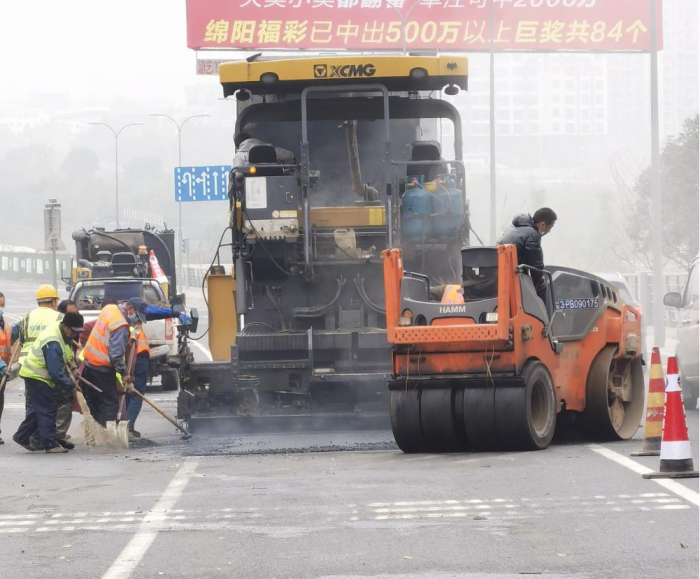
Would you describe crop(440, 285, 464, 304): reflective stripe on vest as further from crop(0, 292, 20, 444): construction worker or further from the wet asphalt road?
crop(0, 292, 20, 444): construction worker

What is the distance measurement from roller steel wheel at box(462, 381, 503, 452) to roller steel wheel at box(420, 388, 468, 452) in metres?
0.11

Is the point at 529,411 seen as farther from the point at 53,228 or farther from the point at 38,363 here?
the point at 53,228

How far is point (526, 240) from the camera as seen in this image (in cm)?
1127

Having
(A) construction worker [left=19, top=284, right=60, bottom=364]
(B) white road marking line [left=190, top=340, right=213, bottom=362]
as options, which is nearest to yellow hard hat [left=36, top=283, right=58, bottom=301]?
(A) construction worker [left=19, top=284, right=60, bottom=364]

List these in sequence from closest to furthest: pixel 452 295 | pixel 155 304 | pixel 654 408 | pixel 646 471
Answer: pixel 646 471 → pixel 654 408 → pixel 452 295 → pixel 155 304

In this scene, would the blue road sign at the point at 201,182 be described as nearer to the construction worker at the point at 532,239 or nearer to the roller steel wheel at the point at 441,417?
the construction worker at the point at 532,239

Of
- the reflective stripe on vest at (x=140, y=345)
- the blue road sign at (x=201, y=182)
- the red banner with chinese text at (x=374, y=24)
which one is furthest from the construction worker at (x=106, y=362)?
the blue road sign at (x=201, y=182)

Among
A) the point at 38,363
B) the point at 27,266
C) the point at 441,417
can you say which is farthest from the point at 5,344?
→ the point at 27,266

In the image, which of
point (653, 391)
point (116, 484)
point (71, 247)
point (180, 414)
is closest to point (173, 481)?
point (116, 484)

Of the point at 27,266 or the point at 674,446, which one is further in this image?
the point at 27,266

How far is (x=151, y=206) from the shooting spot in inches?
6890

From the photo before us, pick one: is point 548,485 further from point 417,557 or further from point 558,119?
point 558,119

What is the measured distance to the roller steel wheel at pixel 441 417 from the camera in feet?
36.4

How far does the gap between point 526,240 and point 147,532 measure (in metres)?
4.59
